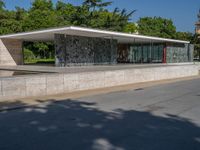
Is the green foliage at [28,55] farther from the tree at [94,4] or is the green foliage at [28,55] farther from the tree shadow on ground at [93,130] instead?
the tree shadow on ground at [93,130]

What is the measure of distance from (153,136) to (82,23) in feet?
133

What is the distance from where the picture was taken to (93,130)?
20.3 feet

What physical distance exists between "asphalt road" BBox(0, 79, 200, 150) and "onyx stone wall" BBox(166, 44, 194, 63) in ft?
94.4

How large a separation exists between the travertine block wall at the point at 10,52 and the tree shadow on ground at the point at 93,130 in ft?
73.1

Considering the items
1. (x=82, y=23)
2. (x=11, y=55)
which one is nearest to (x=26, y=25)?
(x=82, y=23)

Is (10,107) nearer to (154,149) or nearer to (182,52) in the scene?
(154,149)

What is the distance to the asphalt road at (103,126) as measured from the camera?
519 centimetres

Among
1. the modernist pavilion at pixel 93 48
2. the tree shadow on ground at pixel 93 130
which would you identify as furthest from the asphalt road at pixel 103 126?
the modernist pavilion at pixel 93 48

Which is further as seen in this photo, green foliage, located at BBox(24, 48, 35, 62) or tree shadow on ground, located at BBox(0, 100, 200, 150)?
green foliage, located at BBox(24, 48, 35, 62)

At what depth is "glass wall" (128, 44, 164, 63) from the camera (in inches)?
1494

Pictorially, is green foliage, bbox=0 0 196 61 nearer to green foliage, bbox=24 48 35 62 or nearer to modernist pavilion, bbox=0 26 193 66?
green foliage, bbox=24 48 35 62

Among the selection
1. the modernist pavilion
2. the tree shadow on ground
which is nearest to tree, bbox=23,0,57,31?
the modernist pavilion

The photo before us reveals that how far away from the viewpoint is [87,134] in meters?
5.87

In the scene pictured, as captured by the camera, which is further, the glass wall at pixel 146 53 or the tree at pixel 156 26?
the tree at pixel 156 26
